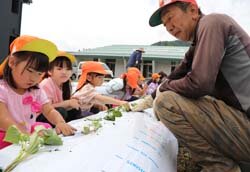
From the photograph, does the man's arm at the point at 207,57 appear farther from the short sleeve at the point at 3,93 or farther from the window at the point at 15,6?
the window at the point at 15,6

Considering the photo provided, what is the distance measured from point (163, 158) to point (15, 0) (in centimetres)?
1454

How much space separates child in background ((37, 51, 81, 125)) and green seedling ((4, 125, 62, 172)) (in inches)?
68.4

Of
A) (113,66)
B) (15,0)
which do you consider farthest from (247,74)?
(113,66)

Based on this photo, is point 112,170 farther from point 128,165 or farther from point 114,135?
point 114,135

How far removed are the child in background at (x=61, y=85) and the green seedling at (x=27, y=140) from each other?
68.4 inches

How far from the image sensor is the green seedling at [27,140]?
1.26m

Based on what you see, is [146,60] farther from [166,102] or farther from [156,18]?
[166,102]

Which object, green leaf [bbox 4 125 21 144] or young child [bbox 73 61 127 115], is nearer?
green leaf [bbox 4 125 21 144]

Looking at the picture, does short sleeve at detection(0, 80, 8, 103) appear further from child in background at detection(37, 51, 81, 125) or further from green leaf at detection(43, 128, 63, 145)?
child in background at detection(37, 51, 81, 125)

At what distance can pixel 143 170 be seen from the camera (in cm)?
147

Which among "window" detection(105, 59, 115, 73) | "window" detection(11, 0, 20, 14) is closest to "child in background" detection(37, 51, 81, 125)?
"window" detection(11, 0, 20, 14)

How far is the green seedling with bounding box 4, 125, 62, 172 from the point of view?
126 cm

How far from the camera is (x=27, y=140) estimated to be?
144 cm

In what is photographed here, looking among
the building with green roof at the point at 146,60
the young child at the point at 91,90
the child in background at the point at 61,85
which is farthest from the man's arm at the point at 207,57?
the building with green roof at the point at 146,60
